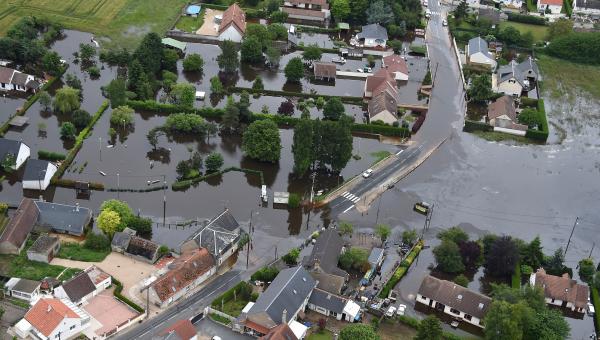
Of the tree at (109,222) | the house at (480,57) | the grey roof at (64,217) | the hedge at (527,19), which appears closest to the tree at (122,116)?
the grey roof at (64,217)

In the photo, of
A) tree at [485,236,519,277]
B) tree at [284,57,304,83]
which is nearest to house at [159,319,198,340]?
tree at [485,236,519,277]

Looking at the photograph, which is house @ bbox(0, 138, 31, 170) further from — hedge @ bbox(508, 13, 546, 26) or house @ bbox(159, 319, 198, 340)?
hedge @ bbox(508, 13, 546, 26)

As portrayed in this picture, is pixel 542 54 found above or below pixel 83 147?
above

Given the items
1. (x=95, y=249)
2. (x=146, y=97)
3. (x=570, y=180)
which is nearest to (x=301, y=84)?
(x=146, y=97)

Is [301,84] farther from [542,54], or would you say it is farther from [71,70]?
[542,54]

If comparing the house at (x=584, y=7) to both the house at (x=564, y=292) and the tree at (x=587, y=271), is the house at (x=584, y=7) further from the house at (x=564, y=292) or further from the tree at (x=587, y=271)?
the house at (x=564, y=292)

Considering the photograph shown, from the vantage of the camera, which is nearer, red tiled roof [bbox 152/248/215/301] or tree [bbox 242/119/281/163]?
red tiled roof [bbox 152/248/215/301]
